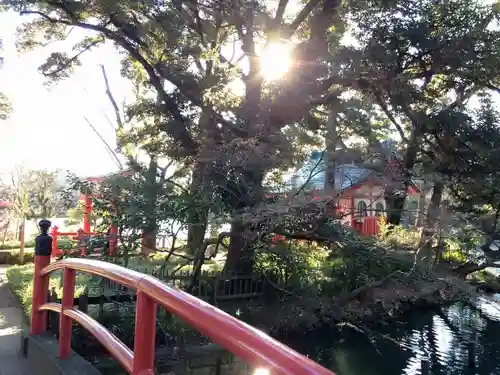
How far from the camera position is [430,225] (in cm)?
793

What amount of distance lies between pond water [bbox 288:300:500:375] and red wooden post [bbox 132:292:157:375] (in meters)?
5.74

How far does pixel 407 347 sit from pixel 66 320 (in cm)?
713

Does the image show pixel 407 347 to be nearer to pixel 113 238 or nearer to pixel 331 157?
pixel 331 157

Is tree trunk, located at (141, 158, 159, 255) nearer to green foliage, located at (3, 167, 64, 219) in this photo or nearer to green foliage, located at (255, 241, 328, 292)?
green foliage, located at (255, 241, 328, 292)

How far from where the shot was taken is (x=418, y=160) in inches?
382

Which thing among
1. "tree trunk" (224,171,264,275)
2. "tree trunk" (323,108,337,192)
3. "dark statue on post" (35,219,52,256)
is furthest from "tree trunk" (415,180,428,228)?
"dark statue on post" (35,219,52,256)

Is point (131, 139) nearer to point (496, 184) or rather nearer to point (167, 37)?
point (167, 37)

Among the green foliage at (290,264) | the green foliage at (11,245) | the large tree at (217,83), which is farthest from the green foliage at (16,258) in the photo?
the green foliage at (290,264)

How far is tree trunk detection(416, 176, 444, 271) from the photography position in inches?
301

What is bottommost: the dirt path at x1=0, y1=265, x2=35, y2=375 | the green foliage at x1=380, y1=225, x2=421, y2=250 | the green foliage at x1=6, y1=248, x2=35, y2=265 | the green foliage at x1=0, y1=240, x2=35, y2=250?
the green foliage at x1=6, y1=248, x2=35, y2=265

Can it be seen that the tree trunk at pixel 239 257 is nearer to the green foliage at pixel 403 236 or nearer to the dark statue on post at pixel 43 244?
the green foliage at pixel 403 236

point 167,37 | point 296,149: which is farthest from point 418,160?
point 167,37

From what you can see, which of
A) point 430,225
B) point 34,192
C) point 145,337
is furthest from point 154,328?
point 34,192

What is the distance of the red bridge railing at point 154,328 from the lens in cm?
113
